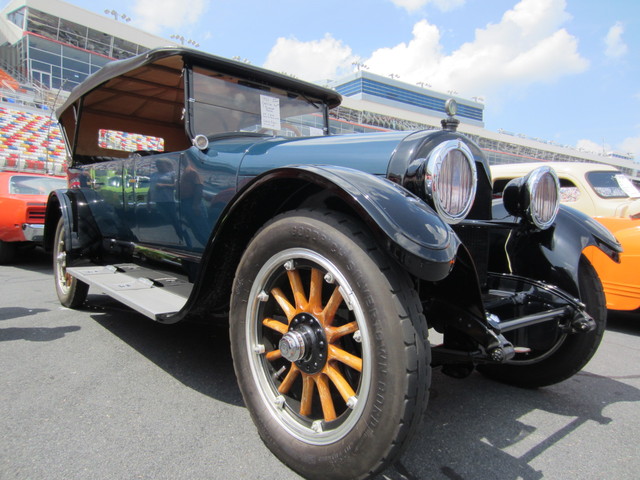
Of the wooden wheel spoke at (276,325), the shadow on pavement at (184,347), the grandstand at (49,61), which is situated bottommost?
the shadow on pavement at (184,347)

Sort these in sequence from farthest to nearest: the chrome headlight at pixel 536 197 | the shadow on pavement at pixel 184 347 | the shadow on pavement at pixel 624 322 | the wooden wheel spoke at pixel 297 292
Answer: the shadow on pavement at pixel 624 322 < the shadow on pavement at pixel 184 347 < the chrome headlight at pixel 536 197 < the wooden wheel spoke at pixel 297 292

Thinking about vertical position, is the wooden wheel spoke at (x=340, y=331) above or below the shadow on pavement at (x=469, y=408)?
above

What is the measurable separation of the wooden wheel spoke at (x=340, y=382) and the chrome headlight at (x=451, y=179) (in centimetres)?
77

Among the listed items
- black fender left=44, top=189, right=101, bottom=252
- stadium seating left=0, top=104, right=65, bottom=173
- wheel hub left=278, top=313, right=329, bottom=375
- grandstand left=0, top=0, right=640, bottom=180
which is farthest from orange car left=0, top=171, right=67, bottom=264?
grandstand left=0, top=0, right=640, bottom=180

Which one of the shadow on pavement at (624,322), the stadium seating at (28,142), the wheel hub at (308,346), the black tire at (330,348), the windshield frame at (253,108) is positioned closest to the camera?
the black tire at (330,348)

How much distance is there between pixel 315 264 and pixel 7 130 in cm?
2929

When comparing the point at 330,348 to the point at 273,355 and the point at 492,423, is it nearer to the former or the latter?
the point at 273,355

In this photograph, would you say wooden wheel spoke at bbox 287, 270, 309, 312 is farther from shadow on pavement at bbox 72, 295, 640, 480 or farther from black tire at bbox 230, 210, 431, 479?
shadow on pavement at bbox 72, 295, 640, 480

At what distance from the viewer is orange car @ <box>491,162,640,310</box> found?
13.4 feet

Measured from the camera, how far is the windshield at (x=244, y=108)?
291 centimetres

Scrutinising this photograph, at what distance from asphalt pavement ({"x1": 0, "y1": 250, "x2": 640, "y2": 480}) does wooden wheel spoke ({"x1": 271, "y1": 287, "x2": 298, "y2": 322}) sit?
1.93 feet

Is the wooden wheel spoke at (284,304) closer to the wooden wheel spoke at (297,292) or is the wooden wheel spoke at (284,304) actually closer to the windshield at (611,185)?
the wooden wheel spoke at (297,292)

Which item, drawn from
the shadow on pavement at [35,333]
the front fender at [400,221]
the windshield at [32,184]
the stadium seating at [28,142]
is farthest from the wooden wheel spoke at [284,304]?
the stadium seating at [28,142]

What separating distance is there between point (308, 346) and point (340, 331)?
15 centimetres
